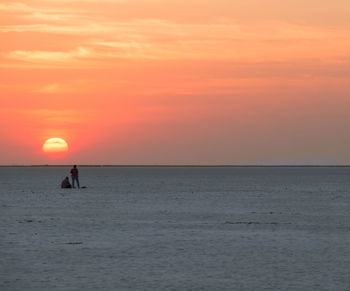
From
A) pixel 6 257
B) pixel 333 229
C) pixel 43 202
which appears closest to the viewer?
pixel 6 257

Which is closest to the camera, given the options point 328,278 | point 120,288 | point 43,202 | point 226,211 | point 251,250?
point 120,288

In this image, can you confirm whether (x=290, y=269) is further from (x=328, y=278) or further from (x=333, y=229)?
(x=333, y=229)

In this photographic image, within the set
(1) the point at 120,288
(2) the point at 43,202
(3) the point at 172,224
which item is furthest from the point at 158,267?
(2) the point at 43,202

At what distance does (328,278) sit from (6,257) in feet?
43.1

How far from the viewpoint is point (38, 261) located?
3416 cm

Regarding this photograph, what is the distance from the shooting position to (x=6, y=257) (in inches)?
1396

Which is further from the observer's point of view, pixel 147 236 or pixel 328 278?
pixel 147 236

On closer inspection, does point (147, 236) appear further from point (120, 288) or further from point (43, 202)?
point (43, 202)

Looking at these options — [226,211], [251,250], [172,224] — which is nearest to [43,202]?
[226,211]

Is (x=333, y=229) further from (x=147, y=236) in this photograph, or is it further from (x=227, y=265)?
(x=227, y=265)

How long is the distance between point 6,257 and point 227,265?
9027 millimetres

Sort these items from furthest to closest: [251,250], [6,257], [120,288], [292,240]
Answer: [292,240] < [251,250] < [6,257] < [120,288]

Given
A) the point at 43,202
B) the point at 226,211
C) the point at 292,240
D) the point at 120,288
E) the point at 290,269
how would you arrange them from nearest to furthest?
the point at 120,288, the point at 290,269, the point at 292,240, the point at 226,211, the point at 43,202

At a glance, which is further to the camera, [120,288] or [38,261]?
[38,261]
